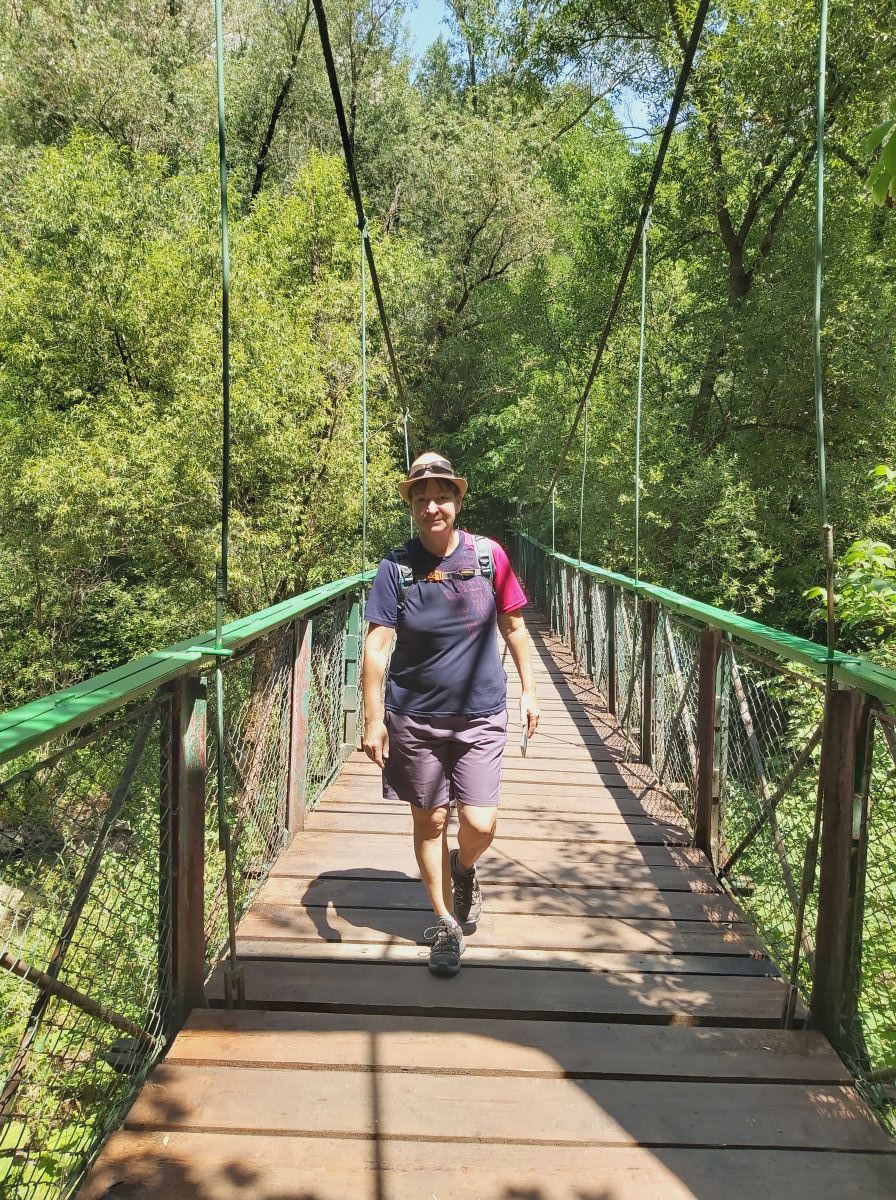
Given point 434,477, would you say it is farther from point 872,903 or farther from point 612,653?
point 612,653

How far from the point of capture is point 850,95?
909 centimetres

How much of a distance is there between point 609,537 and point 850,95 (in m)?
5.76

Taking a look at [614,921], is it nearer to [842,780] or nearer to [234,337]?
[842,780]

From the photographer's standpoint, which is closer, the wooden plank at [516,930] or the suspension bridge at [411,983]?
the suspension bridge at [411,983]

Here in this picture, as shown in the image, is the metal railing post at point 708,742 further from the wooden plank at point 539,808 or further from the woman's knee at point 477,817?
the woman's knee at point 477,817

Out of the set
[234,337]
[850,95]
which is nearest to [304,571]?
[234,337]

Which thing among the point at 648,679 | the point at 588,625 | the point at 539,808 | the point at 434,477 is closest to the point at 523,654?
the point at 434,477

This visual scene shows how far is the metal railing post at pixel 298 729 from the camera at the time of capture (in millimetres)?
3082

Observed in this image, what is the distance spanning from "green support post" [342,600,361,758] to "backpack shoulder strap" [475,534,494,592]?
2123 millimetres

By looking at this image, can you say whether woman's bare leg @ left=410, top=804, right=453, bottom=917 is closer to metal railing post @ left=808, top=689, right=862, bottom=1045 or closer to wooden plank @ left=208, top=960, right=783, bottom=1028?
wooden plank @ left=208, top=960, right=783, bottom=1028

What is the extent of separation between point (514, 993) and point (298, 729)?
1.30 meters

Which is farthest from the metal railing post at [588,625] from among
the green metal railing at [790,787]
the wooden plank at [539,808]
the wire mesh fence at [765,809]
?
the wire mesh fence at [765,809]

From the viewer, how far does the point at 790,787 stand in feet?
7.56

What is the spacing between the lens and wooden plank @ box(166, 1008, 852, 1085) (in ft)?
5.82
